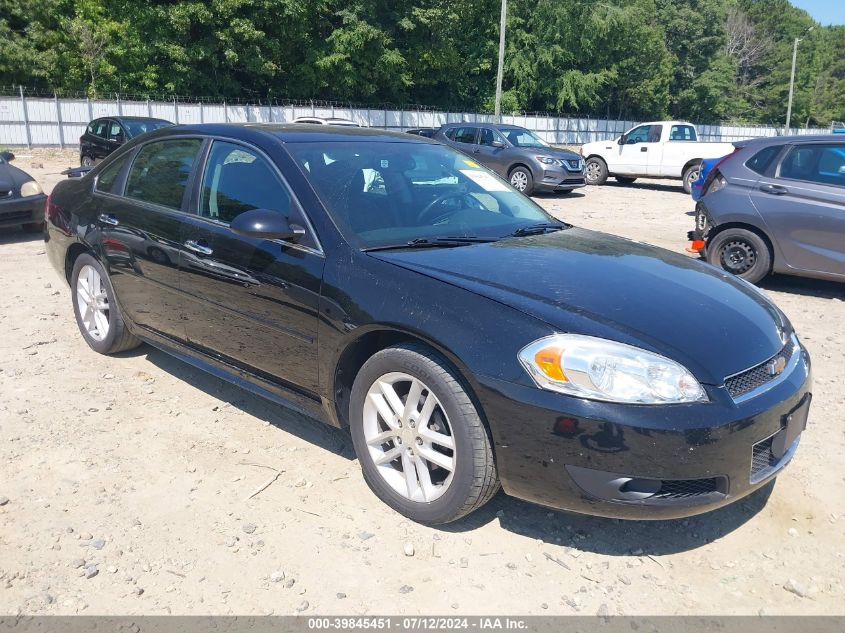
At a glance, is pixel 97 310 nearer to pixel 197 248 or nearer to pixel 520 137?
pixel 197 248

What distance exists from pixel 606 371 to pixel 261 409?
7.79 ft

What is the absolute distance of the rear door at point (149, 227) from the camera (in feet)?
13.8

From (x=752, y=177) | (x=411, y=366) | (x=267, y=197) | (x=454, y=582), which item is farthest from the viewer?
(x=752, y=177)

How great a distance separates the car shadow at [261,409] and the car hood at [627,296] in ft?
3.96

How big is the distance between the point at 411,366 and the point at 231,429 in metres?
1.56

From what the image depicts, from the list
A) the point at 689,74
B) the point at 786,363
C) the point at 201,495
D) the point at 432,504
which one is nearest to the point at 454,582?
the point at 432,504

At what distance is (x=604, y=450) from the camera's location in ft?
8.63

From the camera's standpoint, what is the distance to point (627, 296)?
309 centimetres

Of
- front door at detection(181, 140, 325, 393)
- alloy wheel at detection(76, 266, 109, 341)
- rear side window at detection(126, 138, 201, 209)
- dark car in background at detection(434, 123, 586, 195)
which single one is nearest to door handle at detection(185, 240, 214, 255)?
front door at detection(181, 140, 325, 393)

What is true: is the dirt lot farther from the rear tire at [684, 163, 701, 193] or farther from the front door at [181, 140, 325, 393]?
the rear tire at [684, 163, 701, 193]

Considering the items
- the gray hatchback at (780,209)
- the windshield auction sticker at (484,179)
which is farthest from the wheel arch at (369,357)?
the gray hatchback at (780,209)

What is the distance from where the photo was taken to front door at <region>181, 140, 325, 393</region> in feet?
11.3

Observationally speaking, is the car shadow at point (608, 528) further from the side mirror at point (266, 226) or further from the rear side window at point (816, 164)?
the rear side window at point (816, 164)

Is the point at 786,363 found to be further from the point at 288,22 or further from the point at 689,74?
the point at 689,74
